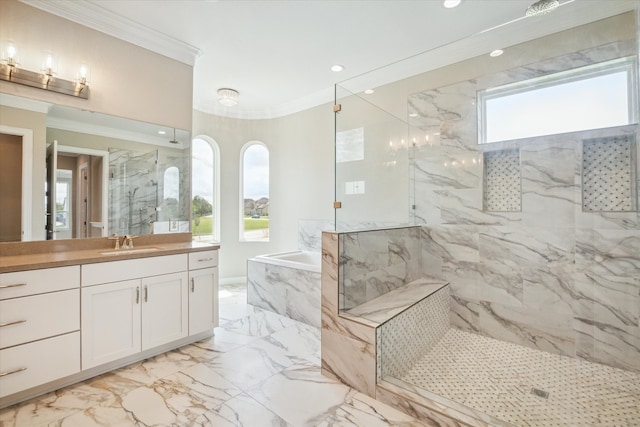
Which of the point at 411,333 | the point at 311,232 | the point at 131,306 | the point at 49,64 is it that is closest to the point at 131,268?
the point at 131,306

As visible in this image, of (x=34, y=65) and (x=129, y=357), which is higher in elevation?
(x=34, y=65)

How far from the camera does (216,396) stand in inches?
72.7

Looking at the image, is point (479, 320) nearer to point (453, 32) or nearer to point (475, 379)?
point (475, 379)

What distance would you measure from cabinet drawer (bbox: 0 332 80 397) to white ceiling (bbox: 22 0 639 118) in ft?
7.88

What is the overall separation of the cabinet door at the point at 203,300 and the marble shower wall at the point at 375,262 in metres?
1.27

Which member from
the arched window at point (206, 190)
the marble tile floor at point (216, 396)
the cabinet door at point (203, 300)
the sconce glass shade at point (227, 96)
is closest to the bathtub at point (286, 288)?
the marble tile floor at point (216, 396)

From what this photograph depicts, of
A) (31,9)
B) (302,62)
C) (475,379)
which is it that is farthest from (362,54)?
(475,379)

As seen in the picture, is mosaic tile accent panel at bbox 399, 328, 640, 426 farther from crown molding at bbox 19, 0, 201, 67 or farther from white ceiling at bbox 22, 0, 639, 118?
crown molding at bbox 19, 0, 201, 67

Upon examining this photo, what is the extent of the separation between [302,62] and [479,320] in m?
3.21

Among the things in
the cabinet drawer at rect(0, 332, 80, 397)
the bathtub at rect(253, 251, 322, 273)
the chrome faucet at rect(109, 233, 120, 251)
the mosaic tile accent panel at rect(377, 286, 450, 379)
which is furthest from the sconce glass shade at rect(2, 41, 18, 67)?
the mosaic tile accent panel at rect(377, 286, 450, 379)

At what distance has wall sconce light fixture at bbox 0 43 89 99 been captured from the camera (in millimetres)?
2021

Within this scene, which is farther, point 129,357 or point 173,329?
point 173,329

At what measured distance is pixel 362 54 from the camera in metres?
3.05

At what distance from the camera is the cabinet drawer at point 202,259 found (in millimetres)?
2520
